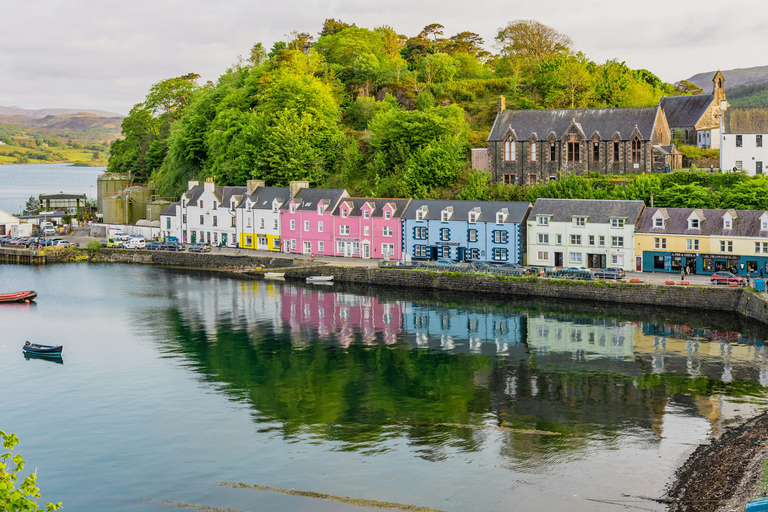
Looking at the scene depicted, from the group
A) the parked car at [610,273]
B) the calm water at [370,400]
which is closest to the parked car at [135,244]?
the calm water at [370,400]

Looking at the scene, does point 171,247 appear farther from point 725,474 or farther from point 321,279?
point 725,474

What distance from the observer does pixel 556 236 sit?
64.7 m

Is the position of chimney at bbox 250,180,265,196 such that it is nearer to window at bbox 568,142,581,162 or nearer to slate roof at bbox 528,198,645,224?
→ slate roof at bbox 528,198,645,224

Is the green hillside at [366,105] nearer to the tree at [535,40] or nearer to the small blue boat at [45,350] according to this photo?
the tree at [535,40]

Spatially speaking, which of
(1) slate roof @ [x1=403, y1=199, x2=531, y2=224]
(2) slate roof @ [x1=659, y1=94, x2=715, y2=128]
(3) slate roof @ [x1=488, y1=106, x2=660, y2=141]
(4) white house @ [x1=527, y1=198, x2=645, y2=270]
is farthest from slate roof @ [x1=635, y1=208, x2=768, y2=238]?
(2) slate roof @ [x1=659, y1=94, x2=715, y2=128]

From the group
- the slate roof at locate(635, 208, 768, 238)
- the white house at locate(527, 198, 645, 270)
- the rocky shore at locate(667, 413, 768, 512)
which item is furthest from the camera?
the white house at locate(527, 198, 645, 270)

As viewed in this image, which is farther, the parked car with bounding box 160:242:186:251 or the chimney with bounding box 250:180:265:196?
the parked car with bounding box 160:242:186:251

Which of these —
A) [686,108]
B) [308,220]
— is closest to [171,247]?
[308,220]

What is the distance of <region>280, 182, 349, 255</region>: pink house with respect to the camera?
7694cm

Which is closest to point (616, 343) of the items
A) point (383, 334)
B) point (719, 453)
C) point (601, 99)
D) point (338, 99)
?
point (383, 334)

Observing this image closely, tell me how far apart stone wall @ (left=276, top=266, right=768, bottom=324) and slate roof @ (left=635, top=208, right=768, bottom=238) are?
6.19 m

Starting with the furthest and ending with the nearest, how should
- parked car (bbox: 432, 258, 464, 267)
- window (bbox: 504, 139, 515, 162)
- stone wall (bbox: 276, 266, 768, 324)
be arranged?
window (bbox: 504, 139, 515, 162)
parked car (bbox: 432, 258, 464, 267)
stone wall (bbox: 276, 266, 768, 324)

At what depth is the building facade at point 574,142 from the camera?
72.4 meters

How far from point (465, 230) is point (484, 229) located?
1721mm
